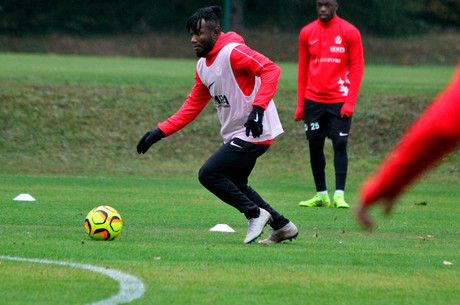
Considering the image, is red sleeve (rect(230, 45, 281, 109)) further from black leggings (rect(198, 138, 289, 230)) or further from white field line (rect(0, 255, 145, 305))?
white field line (rect(0, 255, 145, 305))

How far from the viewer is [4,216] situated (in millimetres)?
8531

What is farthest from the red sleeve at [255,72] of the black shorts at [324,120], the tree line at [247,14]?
the tree line at [247,14]

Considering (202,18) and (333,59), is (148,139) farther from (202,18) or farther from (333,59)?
(333,59)

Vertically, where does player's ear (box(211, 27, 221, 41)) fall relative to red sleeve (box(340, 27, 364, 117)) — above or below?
above

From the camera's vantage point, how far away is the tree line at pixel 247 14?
50.0 m

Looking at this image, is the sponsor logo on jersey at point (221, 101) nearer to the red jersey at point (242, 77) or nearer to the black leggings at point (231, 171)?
the red jersey at point (242, 77)

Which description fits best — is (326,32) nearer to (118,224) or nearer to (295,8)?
(118,224)

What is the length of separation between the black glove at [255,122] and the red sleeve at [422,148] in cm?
427

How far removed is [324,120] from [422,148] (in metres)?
8.47

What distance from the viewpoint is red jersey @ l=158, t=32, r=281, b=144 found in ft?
21.4

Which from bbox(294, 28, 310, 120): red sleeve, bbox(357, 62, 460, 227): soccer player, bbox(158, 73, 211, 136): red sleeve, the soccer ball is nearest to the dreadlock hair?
bbox(158, 73, 211, 136): red sleeve

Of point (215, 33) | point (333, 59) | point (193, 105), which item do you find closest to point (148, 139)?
point (193, 105)

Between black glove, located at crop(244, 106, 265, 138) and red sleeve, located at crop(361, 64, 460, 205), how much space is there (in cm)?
427

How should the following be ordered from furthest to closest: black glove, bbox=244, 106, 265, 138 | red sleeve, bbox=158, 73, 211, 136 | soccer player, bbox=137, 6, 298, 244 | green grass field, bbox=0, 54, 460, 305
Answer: red sleeve, bbox=158, 73, 211, 136 < soccer player, bbox=137, 6, 298, 244 < black glove, bbox=244, 106, 265, 138 < green grass field, bbox=0, 54, 460, 305
